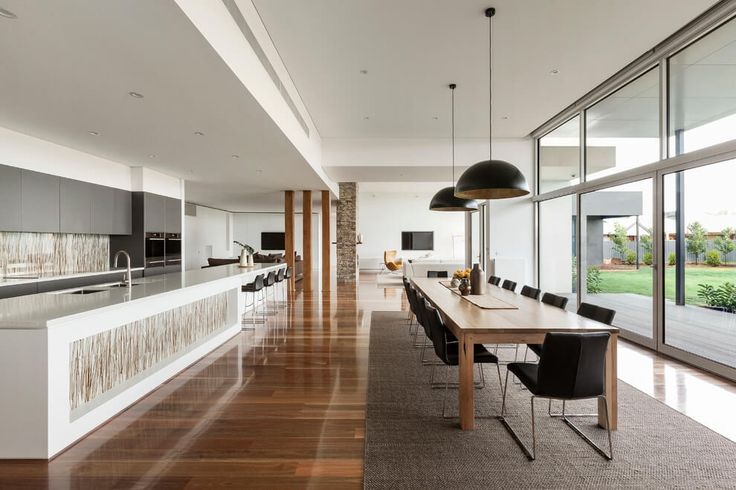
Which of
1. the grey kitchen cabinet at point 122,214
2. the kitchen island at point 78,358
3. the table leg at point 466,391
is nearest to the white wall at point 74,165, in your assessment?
the grey kitchen cabinet at point 122,214

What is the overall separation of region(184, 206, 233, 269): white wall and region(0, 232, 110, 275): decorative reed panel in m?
6.35

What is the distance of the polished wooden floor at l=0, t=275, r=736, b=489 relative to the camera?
84.0 inches

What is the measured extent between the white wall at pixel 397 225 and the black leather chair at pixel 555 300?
451 inches

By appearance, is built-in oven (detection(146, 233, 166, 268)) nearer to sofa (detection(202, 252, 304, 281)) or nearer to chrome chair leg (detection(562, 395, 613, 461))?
sofa (detection(202, 252, 304, 281))

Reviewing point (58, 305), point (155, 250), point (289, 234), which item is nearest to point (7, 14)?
point (58, 305)

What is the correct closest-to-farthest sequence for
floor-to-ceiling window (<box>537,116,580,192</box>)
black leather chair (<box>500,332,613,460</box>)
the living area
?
1. black leather chair (<box>500,332,613,460</box>)
2. floor-to-ceiling window (<box>537,116,580,192</box>)
3. the living area

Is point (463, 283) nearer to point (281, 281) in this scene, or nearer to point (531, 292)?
point (531, 292)

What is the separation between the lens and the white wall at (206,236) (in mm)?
13695

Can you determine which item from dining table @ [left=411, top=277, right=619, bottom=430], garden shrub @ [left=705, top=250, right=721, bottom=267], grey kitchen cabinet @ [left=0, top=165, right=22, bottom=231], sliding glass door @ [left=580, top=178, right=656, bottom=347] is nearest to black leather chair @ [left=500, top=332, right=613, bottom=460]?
dining table @ [left=411, top=277, right=619, bottom=430]

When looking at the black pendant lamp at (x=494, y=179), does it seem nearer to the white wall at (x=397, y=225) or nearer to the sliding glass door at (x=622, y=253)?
the sliding glass door at (x=622, y=253)

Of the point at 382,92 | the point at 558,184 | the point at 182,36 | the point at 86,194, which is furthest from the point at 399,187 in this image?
the point at 182,36

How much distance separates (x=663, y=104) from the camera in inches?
170

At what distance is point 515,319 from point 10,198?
5.57 m

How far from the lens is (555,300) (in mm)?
3609
